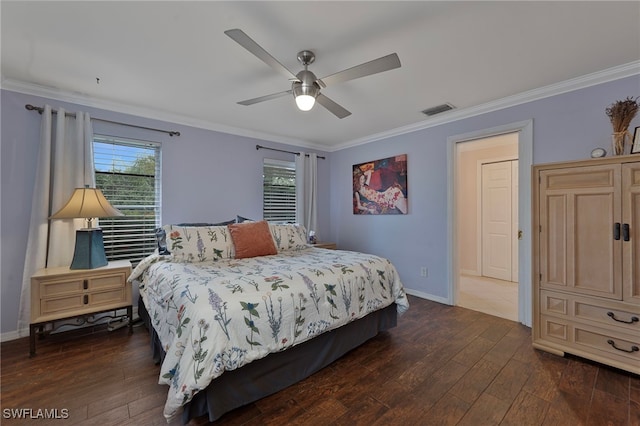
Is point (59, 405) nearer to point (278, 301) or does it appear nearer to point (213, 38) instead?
point (278, 301)

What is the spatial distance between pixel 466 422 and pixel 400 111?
3.01 metres

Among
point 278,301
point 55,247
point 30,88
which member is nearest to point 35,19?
point 30,88

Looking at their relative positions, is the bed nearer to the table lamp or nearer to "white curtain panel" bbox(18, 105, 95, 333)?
the table lamp

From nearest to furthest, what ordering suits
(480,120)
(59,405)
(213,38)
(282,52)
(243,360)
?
1. (243,360)
2. (59,405)
3. (213,38)
4. (282,52)
5. (480,120)

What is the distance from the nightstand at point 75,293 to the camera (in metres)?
2.26

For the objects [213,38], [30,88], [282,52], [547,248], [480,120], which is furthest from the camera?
[480,120]

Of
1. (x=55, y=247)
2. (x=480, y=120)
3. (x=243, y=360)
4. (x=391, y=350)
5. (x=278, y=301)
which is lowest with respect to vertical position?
(x=391, y=350)

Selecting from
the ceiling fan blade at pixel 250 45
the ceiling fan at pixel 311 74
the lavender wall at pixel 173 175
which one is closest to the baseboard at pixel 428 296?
the lavender wall at pixel 173 175

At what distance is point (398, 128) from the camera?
3.92m

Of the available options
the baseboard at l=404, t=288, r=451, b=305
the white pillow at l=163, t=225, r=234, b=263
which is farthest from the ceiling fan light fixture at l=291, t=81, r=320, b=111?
the baseboard at l=404, t=288, r=451, b=305

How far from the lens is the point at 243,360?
151cm

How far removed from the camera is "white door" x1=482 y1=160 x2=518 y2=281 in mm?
4562

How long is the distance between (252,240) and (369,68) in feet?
6.38

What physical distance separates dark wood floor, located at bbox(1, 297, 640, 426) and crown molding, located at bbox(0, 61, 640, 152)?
7.77 ft
